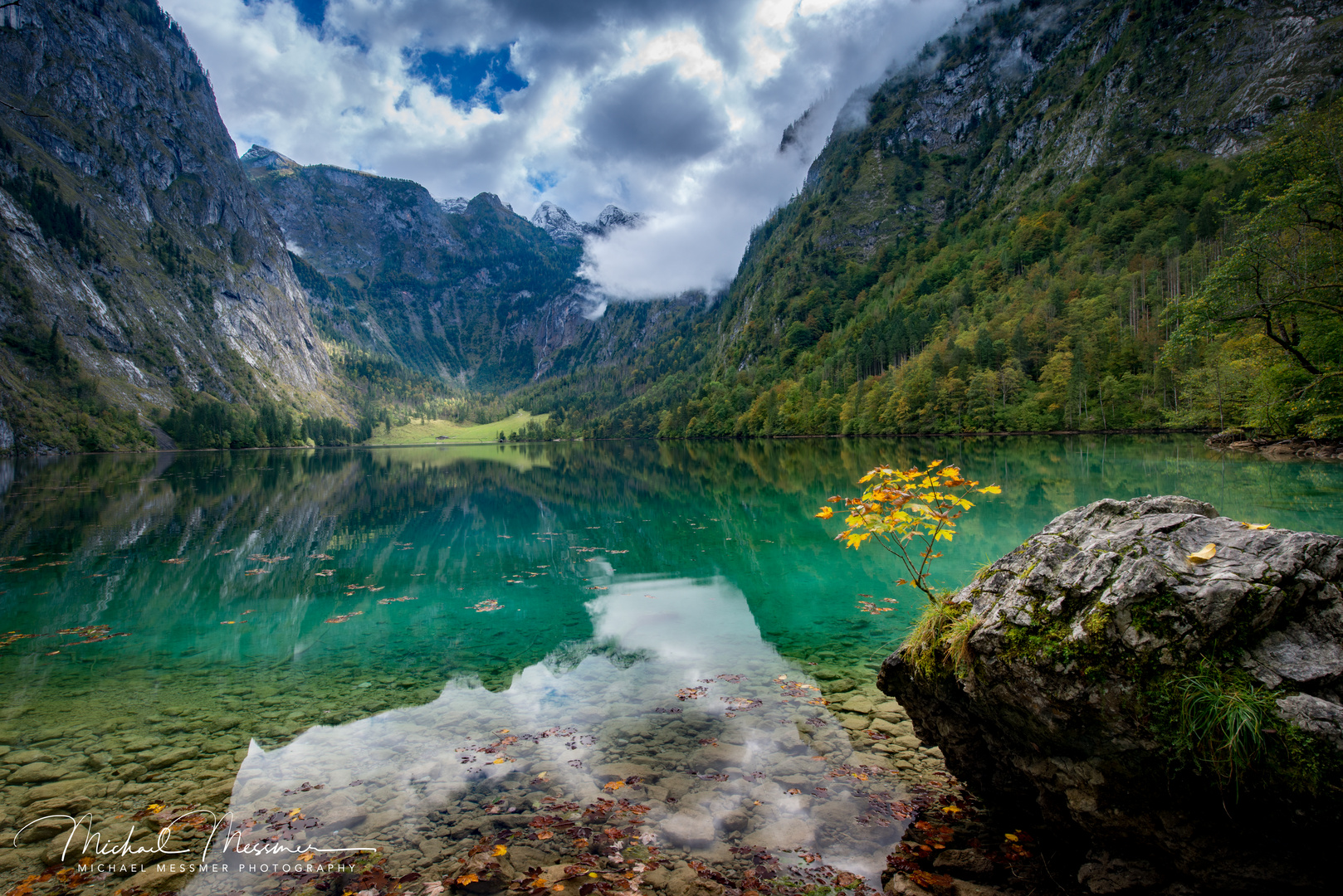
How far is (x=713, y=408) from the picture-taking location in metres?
166

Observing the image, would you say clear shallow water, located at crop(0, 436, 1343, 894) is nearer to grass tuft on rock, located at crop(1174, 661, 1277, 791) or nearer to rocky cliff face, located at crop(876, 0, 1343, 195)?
grass tuft on rock, located at crop(1174, 661, 1277, 791)

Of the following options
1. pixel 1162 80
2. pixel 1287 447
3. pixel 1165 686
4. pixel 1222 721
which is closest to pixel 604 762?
pixel 1165 686

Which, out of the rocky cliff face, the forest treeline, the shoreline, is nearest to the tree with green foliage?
the forest treeline

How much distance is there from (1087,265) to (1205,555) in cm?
13107

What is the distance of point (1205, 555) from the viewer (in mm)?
4289

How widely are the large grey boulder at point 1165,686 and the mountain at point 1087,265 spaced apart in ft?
74.3

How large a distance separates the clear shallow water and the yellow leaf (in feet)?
13.2

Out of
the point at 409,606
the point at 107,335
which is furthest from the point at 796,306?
the point at 107,335

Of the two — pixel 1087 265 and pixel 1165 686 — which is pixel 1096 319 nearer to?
pixel 1087 265

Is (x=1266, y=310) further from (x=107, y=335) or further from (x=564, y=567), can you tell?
(x=107, y=335)

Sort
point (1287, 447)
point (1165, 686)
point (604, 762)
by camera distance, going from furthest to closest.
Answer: point (1287, 447) → point (604, 762) → point (1165, 686)

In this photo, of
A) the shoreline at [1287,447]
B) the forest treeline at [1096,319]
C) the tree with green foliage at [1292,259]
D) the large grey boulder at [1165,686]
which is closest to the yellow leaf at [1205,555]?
the large grey boulder at [1165,686]

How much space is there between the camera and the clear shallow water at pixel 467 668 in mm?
6898

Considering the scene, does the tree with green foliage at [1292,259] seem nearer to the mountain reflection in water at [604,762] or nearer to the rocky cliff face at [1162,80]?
the mountain reflection in water at [604,762]
